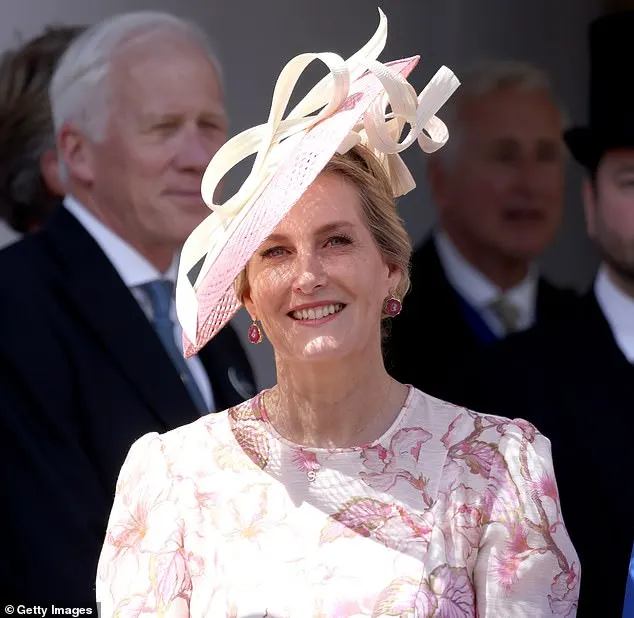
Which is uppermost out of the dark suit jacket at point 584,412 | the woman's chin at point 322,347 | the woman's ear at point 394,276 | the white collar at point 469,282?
the woman's ear at point 394,276

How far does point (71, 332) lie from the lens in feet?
11.0

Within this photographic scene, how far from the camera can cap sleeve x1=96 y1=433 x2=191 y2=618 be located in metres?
2.40

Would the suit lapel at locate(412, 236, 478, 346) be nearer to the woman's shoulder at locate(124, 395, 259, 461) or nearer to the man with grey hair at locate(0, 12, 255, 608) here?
the man with grey hair at locate(0, 12, 255, 608)

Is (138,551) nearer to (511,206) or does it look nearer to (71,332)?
(71,332)

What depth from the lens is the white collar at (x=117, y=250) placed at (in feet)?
11.5

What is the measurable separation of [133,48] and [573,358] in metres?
1.41

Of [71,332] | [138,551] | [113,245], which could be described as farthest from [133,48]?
[138,551]

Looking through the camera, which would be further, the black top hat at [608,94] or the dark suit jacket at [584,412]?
the black top hat at [608,94]

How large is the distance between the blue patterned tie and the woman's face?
106 centimetres

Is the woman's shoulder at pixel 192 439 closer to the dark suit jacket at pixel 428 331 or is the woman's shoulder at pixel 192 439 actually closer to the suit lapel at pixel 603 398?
the suit lapel at pixel 603 398

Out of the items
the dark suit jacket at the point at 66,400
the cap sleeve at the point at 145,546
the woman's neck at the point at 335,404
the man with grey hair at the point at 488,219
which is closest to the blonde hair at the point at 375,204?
the woman's neck at the point at 335,404

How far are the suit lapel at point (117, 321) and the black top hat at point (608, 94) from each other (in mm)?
1240

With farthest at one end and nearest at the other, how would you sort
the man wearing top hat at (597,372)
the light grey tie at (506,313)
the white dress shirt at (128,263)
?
the light grey tie at (506,313) < the white dress shirt at (128,263) < the man wearing top hat at (597,372)

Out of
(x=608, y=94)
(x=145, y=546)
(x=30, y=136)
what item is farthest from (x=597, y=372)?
(x=30, y=136)
